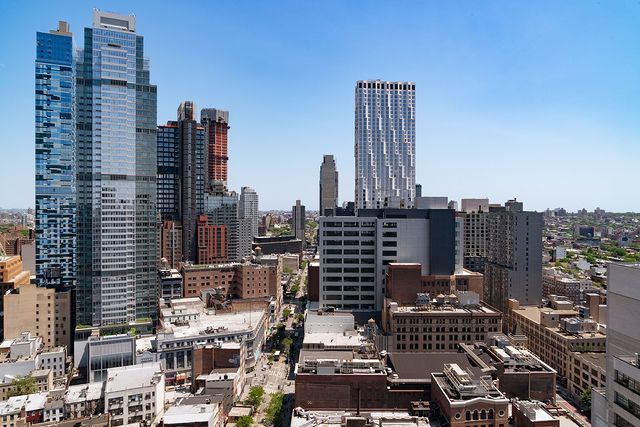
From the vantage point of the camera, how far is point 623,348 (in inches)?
758

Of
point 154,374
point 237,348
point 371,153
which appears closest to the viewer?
point 154,374

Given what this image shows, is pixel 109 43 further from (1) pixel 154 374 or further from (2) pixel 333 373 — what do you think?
(2) pixel 333 373

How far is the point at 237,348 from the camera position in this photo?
Result: 58.4 meters

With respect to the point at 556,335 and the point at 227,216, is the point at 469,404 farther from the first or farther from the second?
the point at 227,216

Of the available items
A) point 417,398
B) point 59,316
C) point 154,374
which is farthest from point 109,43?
point 417,398

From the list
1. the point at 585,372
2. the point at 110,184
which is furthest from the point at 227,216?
the point at 585,372

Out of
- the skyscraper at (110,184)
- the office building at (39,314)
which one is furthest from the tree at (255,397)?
the office building at (39,314)

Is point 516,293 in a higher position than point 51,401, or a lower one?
higher

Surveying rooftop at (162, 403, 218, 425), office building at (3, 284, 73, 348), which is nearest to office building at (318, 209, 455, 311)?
rooftop at (162, 403, 218, 425)

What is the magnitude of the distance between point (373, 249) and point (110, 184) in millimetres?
50358

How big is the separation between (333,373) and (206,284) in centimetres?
6607

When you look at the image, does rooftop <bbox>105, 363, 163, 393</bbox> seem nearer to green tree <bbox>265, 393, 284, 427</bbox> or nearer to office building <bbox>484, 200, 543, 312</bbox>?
green tree <bbox>265, 393, 284, 427</bbox>

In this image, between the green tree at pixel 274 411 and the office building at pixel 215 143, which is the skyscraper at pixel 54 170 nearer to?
the green tree at pixel 274 411

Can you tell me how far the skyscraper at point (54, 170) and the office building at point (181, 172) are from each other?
60.3 m
